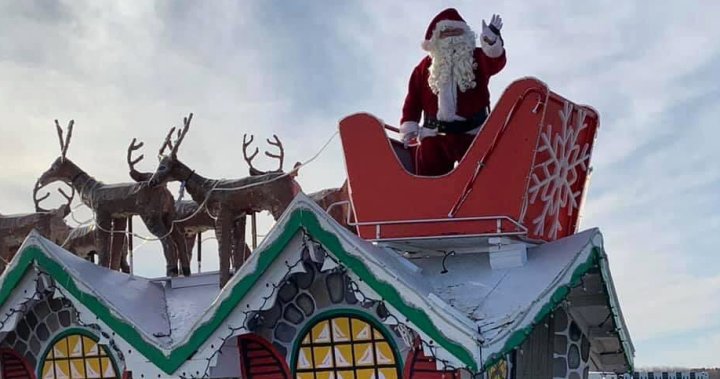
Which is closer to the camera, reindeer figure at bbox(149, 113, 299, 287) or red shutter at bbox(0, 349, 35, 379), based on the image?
red shutter at bbox(0, 349, 35, 379)

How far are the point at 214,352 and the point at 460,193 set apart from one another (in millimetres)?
2044

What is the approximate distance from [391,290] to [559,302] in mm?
1102

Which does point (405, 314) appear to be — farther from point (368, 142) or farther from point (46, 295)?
point (46, 295)

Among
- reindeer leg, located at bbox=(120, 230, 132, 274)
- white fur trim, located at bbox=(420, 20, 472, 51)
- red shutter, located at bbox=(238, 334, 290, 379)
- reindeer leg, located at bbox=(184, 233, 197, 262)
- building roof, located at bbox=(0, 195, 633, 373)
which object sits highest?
white fur trim, located at bbox=(420, 20, 472, 51)

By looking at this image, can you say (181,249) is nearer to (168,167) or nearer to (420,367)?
(168,167)

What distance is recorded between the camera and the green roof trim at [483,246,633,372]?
5.91 meters

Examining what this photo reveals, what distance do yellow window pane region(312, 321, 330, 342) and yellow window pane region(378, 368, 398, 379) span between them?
17.4 inches

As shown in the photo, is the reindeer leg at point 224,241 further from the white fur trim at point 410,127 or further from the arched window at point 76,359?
the white fur trim at point 410,127

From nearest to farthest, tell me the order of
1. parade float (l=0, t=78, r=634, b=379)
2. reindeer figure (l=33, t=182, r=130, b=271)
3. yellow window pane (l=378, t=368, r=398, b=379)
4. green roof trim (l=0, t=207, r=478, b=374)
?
green roof trim (l=0, t=207, r=478, b=374) → parade float (l=0, t=78, r=634, b=379) → yellow window pane (l=378, t=368, r=398, b=379) → reindeer figure (l=33, t=182, r=130, b=271)

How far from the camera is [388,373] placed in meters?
6.72

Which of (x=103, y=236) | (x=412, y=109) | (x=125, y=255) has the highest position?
(x=412, y=109)

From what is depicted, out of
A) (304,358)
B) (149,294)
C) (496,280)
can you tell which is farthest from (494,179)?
(149,294)

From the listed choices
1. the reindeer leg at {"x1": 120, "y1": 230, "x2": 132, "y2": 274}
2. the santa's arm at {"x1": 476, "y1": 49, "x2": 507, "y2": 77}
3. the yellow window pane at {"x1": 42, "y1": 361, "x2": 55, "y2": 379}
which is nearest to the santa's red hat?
the santa's arm at {"x1": 476, "y1": 49, "x2": 507, "y2": 77}

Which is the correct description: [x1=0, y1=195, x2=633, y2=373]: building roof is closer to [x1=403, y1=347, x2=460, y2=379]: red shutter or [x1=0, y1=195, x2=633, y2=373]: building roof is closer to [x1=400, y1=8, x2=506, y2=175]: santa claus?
[x1=403, y1=347, x2=460, y2=379]: red shutter
